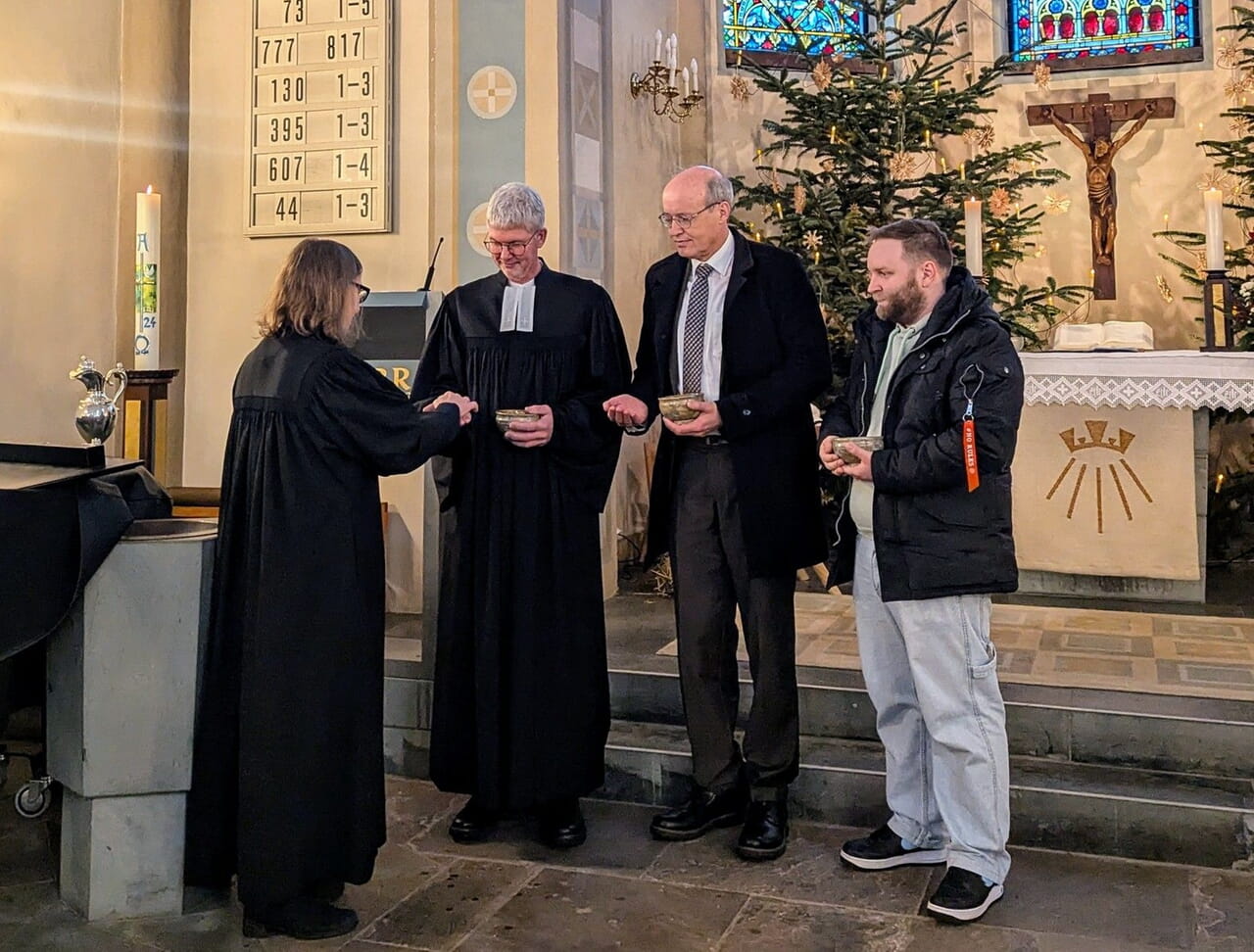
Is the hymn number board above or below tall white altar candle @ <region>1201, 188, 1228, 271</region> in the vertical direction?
above

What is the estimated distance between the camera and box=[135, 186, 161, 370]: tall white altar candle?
4547 millimetres

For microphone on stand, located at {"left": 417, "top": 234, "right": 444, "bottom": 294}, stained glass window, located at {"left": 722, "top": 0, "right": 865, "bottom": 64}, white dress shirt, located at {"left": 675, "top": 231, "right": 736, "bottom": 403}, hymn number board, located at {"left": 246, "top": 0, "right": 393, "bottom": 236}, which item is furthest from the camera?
stained glass window, located at {"left": 722, "top": 0, "right": 865, "bottom": 64}

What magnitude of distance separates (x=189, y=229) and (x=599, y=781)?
3.78 m

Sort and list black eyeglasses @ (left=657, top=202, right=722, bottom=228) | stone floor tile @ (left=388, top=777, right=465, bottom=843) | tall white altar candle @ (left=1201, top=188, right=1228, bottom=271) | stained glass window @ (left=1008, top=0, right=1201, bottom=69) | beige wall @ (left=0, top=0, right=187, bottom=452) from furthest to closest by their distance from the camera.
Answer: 1. stained glass window @ (left=1008, top=0, right=1201, bottom=69)
2. tall white altar candle @ (left=1201, top=188, right=1228, bottom=271)
3. beige wall @ (left=0, top=0, right=187, bottom=452)
4. stone floor tile @ (left=388, top=777, right=465, bottom=843)
5. black eyeglasses @ (left=657, top=202, right=722, bottom=228)

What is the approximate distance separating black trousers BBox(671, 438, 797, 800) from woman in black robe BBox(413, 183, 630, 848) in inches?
10.6

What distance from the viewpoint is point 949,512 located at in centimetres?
305

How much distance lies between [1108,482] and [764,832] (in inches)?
118

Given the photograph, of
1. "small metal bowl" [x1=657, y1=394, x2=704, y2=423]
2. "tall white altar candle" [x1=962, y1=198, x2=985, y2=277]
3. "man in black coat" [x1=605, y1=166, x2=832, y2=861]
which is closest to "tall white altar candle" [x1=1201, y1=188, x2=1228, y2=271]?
"tall white altar candle" [x1=962, y1=198, x2=985, y2=277]

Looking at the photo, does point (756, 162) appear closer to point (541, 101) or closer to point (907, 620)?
point (541, 101)

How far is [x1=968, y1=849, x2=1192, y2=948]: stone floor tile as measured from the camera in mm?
2977

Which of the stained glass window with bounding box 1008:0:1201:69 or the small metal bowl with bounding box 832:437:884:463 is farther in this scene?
the stained glass window with bounding box 1008:0:1201:69

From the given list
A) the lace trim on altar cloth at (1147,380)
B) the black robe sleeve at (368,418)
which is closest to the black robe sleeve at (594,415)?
the black robe sleeve at (368,418)

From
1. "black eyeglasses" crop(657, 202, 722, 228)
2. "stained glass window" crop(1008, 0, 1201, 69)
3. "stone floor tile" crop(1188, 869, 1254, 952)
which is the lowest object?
"stone floor tile" crop(1188, 869, 1254, 952)

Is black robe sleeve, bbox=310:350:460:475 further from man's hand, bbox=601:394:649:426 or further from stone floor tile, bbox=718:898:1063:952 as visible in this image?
stone floor tile, bbox=718:898:1063:952
